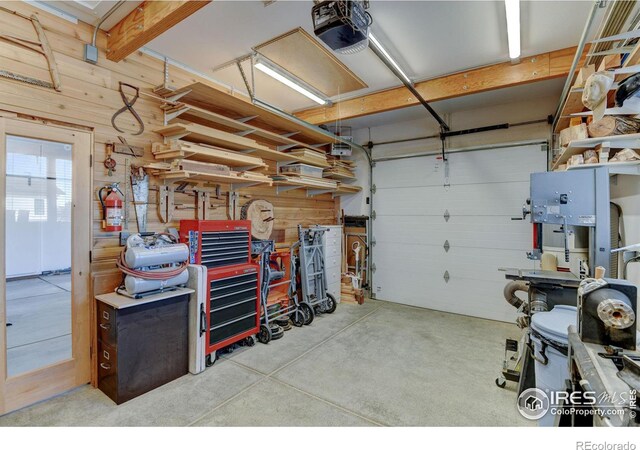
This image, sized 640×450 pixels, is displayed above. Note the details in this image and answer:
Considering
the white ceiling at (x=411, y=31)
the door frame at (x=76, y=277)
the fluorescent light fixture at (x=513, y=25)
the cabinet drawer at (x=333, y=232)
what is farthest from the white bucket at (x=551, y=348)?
the door frame at (x=76, y=277)

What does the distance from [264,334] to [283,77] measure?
3016mm

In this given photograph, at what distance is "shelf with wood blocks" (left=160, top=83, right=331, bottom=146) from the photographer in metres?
3.03

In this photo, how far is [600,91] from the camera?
2.03 m

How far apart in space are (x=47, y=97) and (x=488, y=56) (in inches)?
162

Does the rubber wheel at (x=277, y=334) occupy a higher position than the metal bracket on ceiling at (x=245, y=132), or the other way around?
the metal bracket on ceiling at (x=245, y=132)

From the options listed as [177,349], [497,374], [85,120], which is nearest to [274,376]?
[177,349]

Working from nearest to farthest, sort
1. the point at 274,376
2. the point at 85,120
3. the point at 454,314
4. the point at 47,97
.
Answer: the point at 47,97, the point at 85,120, the point at 274,376, the point at 454,314

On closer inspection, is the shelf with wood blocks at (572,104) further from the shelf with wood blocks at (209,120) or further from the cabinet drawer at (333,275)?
the cabinet drawer at (333,275)

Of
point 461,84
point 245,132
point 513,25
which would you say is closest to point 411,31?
point 513,25

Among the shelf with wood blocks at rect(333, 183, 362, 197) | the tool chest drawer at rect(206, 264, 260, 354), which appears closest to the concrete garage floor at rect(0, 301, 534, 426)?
the tool chest drawer at rect(206, 264, 260, 354)

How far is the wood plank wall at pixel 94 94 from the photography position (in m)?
2.25

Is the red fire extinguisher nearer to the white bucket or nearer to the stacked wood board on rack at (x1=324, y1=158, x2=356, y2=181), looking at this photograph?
the stacked wood board on rack at (x1=324, y1=158, x2=356, y2=181)

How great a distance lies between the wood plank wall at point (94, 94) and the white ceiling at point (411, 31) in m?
0.44

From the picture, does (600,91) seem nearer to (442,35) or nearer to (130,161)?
(442,35)
